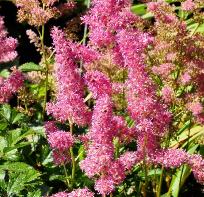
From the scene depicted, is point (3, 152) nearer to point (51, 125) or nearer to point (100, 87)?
point (51, 125)

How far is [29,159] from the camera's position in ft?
9.80

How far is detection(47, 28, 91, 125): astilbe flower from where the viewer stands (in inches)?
85.2

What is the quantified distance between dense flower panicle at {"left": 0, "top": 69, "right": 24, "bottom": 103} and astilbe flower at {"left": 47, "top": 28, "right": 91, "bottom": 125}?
26.4 inches

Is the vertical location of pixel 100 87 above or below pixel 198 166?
above

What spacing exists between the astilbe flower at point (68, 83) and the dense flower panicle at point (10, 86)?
2.20ft

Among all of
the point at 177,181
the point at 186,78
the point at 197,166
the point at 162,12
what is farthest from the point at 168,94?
the point at 177,181

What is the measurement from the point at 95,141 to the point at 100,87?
0.24 metres

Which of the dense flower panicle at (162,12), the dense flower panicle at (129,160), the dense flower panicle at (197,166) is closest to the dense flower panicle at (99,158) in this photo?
the dense flower panicle at (129,160)

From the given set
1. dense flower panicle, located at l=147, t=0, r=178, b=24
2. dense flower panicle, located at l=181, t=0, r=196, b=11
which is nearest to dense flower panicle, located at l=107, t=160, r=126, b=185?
dense flower panicle, located at l=147, t=0, r=178, b=24

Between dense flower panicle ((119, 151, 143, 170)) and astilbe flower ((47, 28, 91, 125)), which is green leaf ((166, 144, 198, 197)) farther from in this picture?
astilbe flower ((47, 28, 91, 125))

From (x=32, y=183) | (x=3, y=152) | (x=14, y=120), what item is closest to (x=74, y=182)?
(x=32, y=183)

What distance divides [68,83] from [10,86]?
783mm

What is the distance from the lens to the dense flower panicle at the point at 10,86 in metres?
2.85

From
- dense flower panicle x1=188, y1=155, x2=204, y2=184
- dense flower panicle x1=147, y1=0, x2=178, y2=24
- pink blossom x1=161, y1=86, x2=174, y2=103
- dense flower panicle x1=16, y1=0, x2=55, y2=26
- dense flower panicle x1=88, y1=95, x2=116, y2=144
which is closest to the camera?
dense flower panicle x1=88, y1=95, x2=116, y2=144
